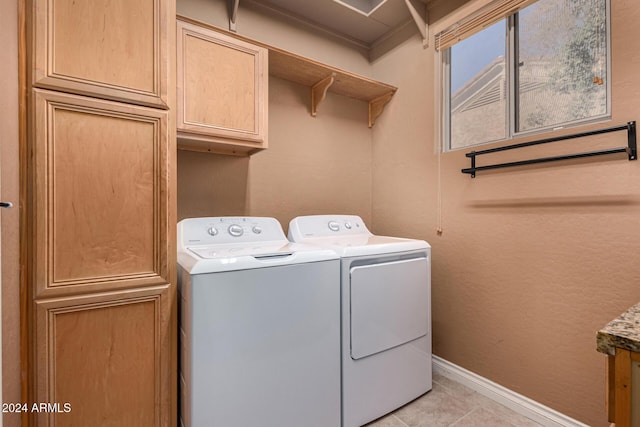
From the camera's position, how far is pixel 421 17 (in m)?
2.14

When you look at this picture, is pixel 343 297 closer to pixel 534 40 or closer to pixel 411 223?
pixel 411 223

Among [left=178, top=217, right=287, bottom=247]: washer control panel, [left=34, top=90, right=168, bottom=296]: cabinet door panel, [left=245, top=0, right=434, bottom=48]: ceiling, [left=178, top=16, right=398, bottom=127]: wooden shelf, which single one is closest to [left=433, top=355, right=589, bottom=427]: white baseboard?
[left=178, top=217, right=287, bottom=247]: washer control panel

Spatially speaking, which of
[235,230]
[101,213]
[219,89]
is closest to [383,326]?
[235,230]

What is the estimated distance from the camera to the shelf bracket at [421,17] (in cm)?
210

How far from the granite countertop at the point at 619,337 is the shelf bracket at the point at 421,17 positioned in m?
2.05

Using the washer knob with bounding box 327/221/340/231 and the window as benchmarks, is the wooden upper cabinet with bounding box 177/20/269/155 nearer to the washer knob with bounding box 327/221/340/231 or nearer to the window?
the washer knob with bounding box 327/221/340/231

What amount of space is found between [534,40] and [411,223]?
131cm

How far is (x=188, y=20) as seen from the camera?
152 cm

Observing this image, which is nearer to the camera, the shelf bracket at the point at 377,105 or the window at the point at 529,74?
the window at the point at 529,74

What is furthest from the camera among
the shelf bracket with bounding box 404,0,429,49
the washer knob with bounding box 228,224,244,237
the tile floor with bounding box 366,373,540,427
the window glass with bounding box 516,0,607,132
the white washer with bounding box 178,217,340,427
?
the shelf bracket with bounding box 404,0,429,49

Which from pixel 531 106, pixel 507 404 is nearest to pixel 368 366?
Result: pixel 507 404

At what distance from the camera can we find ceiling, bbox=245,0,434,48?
2.12 meters

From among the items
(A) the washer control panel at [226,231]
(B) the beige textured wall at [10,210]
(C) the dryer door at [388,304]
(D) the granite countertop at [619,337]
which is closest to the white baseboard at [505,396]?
(C) the dryer door at [388,304]

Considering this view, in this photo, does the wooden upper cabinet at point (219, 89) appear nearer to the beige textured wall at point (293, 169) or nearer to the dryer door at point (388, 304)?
the beige textured wall at point (293, 169)
